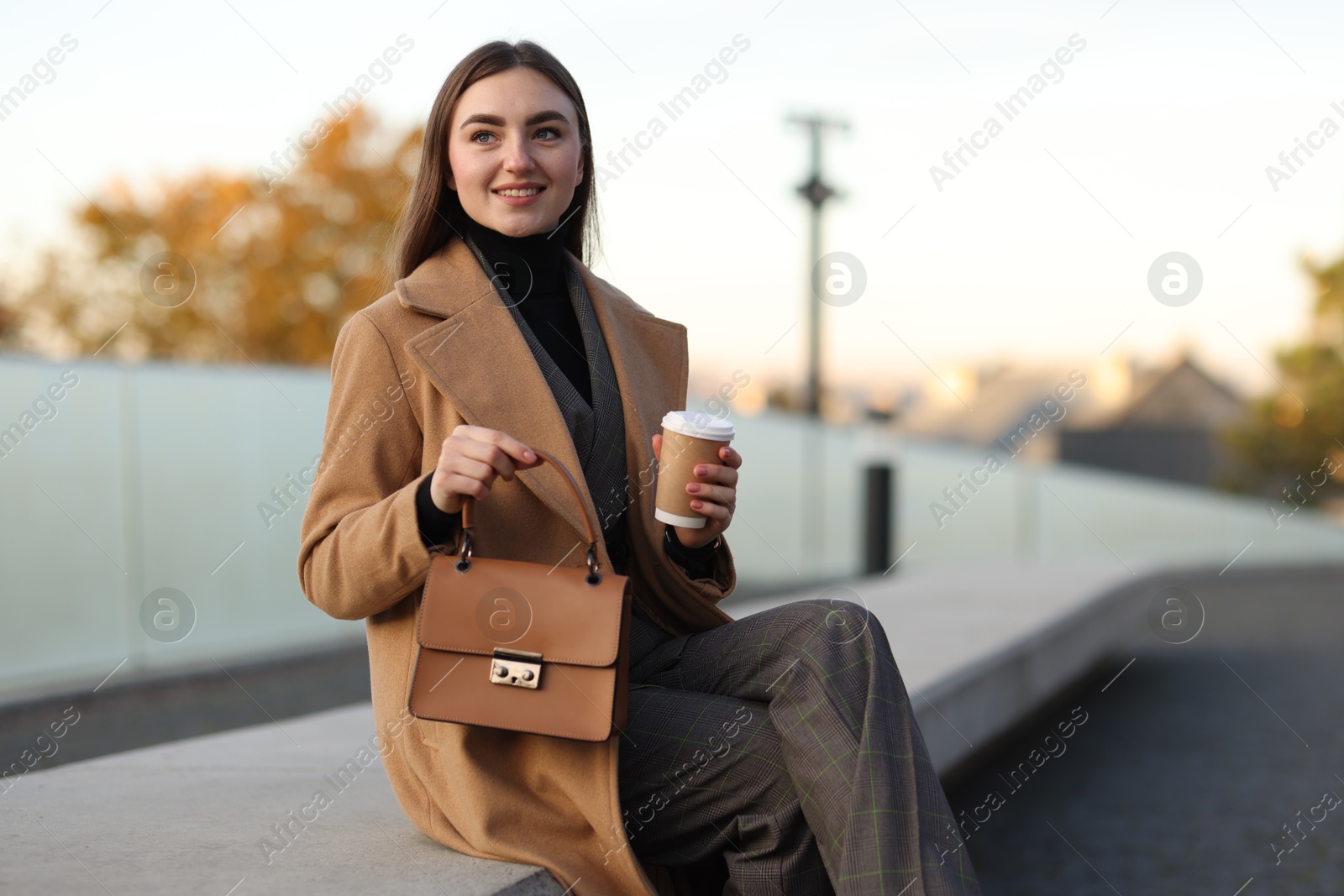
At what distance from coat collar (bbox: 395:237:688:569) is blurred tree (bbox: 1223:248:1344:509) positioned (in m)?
22.6

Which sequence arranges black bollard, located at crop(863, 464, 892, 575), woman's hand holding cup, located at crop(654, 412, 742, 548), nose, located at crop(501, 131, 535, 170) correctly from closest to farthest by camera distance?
woman's hand holding cup, located at crop(654, 412, 742, 548)
nose, located at crop(501, 131, 535, 170)
black bollard, located at crop(863, 464, 892, 575)

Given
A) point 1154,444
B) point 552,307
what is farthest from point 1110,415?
point 552,307

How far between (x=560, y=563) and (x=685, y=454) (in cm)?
29

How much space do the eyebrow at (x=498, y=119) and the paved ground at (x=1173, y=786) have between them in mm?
2637

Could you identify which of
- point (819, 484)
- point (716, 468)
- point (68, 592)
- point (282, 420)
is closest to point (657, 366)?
point (716, 468)

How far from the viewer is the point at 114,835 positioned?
201 centimetres

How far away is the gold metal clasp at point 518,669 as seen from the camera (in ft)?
5.55

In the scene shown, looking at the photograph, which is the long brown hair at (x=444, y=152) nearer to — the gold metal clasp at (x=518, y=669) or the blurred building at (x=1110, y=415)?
the gold metal clasp at (x=518, y=669)

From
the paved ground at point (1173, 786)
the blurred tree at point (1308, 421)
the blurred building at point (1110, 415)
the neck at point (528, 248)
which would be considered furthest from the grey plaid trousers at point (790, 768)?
the blurred building at point (1110, 415)

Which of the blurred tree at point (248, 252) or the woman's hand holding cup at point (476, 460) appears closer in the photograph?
the woman's hand holding cup at point (476, 460)

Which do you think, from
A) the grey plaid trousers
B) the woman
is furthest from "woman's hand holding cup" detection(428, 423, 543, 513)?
the grey plaid trousers

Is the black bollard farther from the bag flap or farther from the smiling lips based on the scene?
the bag flap

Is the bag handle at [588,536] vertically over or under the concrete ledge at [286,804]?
over

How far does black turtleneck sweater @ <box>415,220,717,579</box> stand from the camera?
2.07 m
